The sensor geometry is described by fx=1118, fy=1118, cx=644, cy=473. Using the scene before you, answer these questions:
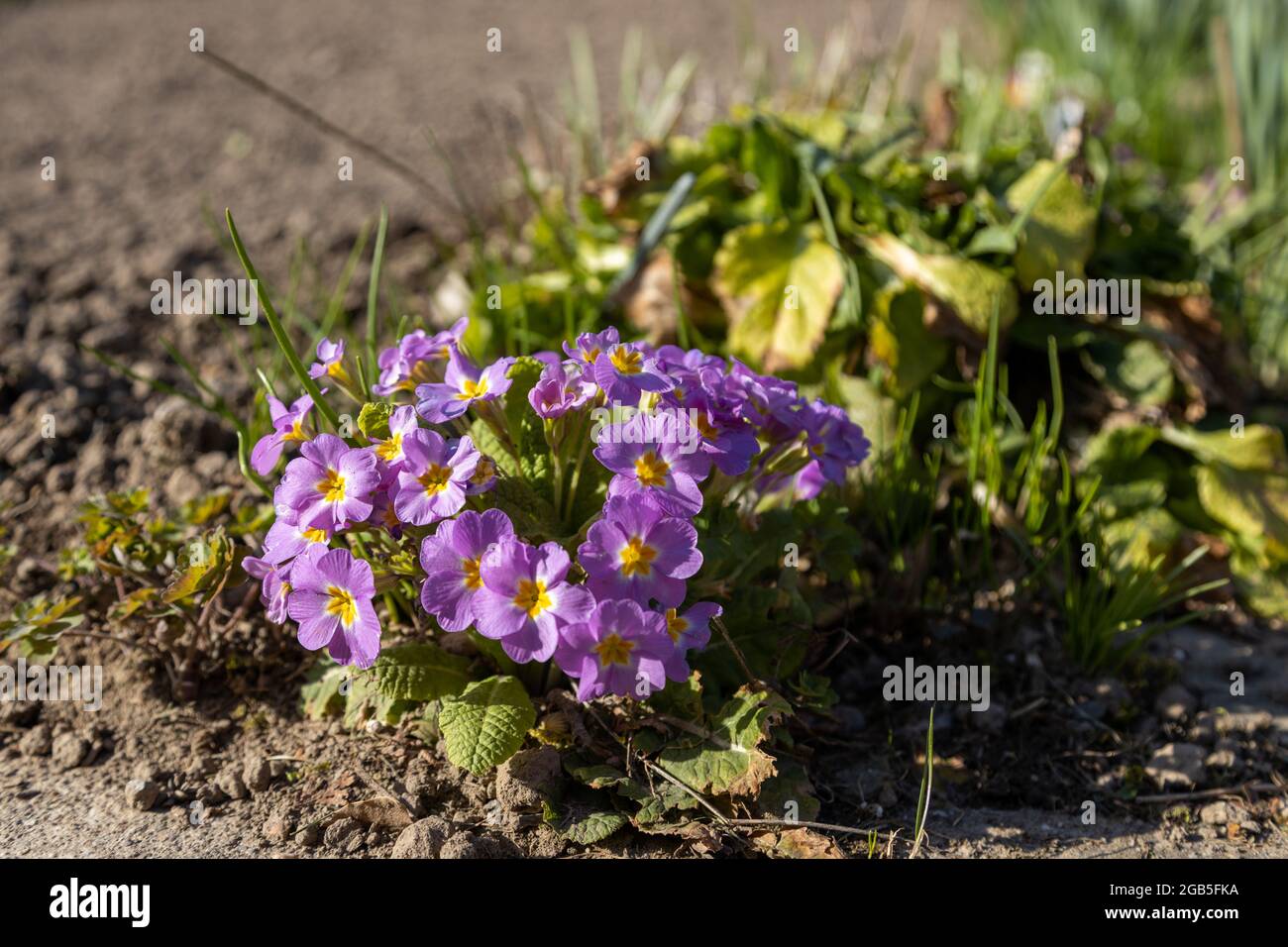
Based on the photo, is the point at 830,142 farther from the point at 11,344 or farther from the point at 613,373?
the point at 11,344

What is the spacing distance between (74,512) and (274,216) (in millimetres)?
1700

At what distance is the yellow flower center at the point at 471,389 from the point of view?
172 centimetres

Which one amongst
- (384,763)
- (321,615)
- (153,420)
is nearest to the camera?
(321,615)

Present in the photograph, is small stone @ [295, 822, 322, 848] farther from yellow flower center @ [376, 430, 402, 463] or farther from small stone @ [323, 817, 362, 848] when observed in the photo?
yellow flower center @ [376, 430, 402, 463]

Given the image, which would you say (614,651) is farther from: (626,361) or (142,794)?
(142,794)

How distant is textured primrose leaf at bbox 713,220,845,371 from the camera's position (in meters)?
2.67

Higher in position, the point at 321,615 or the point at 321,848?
the point at 321,615

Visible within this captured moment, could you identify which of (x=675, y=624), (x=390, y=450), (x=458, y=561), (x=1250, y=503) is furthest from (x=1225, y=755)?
(x=390, y=450)

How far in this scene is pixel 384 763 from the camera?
1902 mm

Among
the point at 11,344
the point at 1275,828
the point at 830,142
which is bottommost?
the point at 1275,828

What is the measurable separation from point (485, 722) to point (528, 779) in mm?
167

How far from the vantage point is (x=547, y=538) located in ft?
5.77

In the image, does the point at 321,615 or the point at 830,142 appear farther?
the point at 830,142
